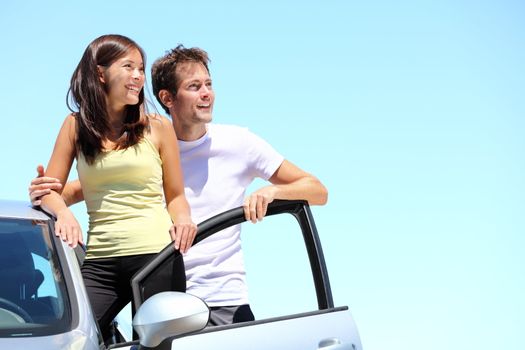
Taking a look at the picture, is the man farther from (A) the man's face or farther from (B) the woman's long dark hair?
(B) the woman's long dark hair

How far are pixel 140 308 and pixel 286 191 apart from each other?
972 mm

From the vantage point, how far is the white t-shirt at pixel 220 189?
151 inches

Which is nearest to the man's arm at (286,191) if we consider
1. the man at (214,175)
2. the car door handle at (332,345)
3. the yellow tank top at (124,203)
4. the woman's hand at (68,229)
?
the man at (214,175)

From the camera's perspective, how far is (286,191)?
3.66m

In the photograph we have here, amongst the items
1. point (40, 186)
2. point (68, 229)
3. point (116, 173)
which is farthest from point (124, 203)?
point (40, 186)

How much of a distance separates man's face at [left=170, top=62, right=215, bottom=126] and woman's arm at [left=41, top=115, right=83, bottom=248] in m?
0.59

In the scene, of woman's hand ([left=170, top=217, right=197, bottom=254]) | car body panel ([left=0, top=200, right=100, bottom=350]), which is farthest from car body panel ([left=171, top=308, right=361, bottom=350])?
woman's hand ([left=170, top=217, right=197, bottom=254])

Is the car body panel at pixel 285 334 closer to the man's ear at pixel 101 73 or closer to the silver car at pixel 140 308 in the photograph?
the silver car at pixel 140 308

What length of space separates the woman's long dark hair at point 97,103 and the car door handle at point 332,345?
106 centimetres

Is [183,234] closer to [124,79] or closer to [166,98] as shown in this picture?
[124,79]

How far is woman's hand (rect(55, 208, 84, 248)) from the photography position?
3.41 meters

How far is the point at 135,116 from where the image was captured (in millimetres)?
3723

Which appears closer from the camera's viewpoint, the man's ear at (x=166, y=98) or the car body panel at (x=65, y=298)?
the car body panel at (x=65, y=298)

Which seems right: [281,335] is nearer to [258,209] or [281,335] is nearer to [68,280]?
[258,209]
